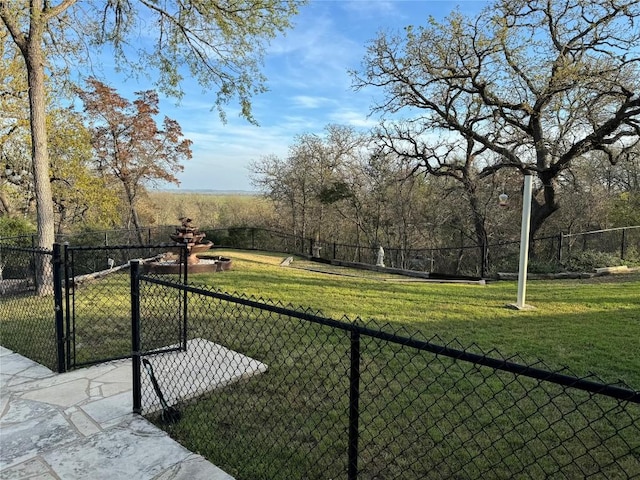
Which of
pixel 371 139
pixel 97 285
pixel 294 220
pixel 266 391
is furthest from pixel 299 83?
pixel 266 391

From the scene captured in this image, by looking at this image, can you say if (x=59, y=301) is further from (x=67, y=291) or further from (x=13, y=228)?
(x=13, y=228)

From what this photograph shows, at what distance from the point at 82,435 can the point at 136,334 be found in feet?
2.23

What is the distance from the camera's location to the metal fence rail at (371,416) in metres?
2.23

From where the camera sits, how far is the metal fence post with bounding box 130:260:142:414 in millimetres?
2844

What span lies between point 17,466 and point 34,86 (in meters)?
6.60

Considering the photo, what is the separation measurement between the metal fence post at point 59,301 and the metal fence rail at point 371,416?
0.76 metres

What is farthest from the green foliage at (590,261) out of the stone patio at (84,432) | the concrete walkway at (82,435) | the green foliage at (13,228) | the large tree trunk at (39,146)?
the green foliage at (13,228)

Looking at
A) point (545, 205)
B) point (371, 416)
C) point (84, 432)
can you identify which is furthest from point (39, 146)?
point (545, 205)

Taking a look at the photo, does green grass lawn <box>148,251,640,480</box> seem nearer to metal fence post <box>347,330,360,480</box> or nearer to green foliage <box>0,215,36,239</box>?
metal fence post <box>347,330,360,480</box>

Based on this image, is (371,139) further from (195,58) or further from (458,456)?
(458,456)

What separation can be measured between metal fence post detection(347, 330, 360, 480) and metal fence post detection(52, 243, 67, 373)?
279 centimetres

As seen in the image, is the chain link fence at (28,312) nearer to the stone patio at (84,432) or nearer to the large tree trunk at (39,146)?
the large tree trunk at (39,146)

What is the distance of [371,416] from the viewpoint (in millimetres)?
2834

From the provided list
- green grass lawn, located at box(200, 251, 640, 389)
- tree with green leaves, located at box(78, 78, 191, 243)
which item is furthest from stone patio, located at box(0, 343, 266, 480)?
tree with green leaves, located at box(78, 78, 191, 243)
